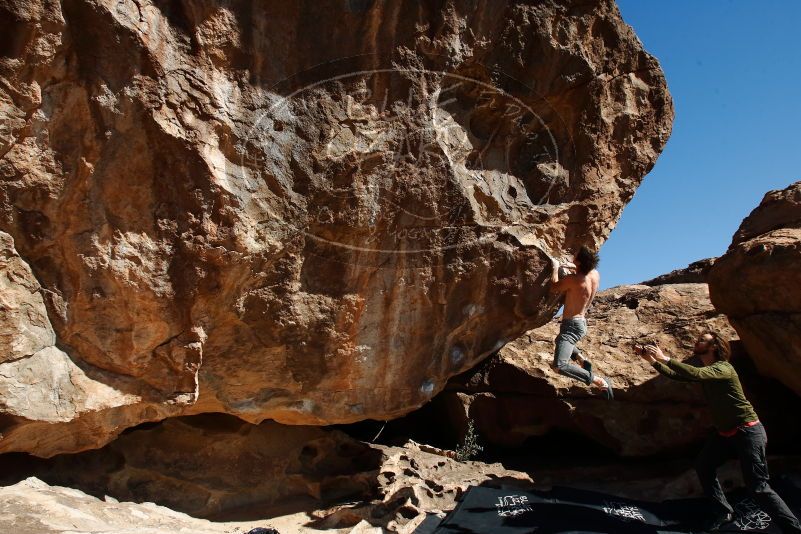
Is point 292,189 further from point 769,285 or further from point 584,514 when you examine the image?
point 769,285

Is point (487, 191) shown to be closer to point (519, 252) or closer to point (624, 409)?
point (519, 252)

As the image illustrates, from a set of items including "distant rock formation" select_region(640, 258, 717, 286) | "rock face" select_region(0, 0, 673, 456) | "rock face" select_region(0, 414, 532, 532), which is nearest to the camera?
"rock face" select_region(0, 0, 673, 456)

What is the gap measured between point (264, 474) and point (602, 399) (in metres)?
3.50

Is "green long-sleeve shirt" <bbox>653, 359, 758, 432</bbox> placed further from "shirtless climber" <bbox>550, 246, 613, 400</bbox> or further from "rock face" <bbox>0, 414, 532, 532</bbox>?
"rock face" <bbox>0, 414, 532, 532</bbox>

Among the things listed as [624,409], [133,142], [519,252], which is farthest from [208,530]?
[624,409]

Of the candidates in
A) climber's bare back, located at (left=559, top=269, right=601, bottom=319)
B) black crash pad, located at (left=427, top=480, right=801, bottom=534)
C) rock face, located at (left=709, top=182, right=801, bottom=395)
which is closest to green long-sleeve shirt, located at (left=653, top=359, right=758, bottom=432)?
climber's bare back, located at (left=559, top=269, right=601, bottom=319)

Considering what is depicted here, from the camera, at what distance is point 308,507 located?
5625 mm

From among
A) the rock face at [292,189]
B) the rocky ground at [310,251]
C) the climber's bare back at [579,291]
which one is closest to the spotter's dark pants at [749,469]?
the rocky ground at [310,251]

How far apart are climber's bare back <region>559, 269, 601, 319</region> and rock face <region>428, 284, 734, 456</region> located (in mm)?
2012

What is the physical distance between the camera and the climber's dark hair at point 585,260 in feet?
15.7

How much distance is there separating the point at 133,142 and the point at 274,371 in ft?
6.58

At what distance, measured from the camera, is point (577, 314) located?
4.85 metres

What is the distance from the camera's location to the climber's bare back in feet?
15.9

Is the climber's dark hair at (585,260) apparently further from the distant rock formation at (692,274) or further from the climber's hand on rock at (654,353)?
the distant rock formation at (692,274)
